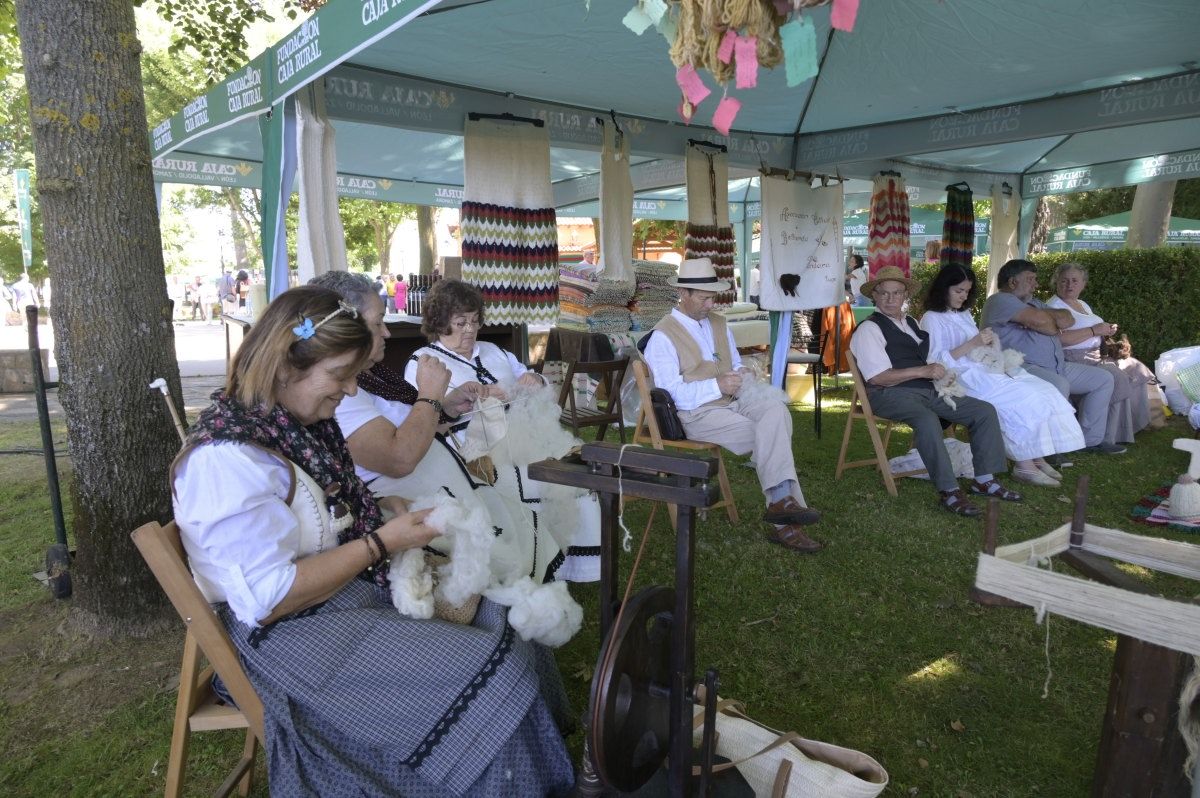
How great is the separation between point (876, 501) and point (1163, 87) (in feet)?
10.2

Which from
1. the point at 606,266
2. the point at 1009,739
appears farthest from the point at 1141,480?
the point at 606,266

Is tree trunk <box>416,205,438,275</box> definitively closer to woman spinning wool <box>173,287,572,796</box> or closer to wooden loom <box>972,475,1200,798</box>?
woman spinning wool <box>173,287,572,796</box>

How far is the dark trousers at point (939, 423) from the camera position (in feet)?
13.6

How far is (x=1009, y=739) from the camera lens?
2211 millimetres

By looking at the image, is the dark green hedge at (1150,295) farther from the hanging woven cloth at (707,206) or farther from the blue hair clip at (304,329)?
the blue hair clip at (304,329)

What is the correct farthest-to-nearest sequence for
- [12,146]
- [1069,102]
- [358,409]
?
1. [12,146]
2. [1069,102]
3. [358,409]

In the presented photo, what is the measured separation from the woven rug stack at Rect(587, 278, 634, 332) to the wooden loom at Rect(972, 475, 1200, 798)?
4811mm

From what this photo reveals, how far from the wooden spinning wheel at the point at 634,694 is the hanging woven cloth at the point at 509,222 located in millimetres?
3257

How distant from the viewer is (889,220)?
21.6 feet

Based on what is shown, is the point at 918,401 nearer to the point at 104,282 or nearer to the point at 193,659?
the point at 193,659

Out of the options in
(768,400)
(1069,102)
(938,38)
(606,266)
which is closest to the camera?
(768,400)

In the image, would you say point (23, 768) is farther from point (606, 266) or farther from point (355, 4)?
point (606, 266)

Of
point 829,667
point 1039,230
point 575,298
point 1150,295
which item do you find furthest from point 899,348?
point 1039,230

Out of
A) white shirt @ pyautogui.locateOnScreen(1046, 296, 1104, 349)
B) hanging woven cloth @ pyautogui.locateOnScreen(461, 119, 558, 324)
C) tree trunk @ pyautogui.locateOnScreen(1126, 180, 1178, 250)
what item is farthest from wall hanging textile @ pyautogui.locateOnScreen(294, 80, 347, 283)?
Answer: tree trunk @ pyautogui.locateOnScreen(1126, 180, 1178, 250)
